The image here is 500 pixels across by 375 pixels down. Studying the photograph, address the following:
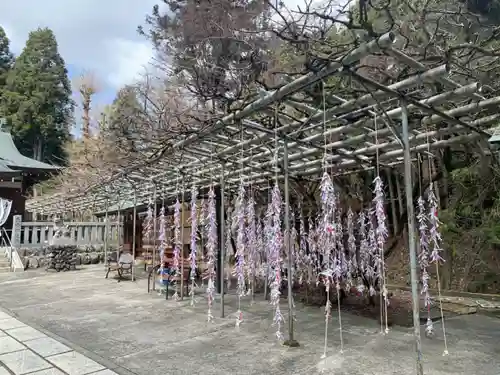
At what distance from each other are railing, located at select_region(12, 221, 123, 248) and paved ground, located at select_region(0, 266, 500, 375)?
7.74 m

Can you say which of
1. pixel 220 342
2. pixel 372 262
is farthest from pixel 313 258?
pixel 220 342

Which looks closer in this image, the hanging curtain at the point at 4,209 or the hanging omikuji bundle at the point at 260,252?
the hanging omikuji bundle at the point at 260,252

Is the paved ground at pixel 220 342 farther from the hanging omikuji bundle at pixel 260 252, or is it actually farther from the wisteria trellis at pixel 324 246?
the hanging omikuji bundle at pixel 260 252

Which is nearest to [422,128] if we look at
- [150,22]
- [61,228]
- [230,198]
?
[150,22]

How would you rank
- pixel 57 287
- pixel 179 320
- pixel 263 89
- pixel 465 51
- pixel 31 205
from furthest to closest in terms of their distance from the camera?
pixel 31 205
pixel 57 287
pixel 179 320
pixel 465 51
pixel 263 89

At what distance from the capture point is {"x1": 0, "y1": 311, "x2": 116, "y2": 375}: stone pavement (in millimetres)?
3398

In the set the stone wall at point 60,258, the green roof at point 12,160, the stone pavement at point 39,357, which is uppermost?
the green roof at point 12,160

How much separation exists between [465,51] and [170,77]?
3939 mm

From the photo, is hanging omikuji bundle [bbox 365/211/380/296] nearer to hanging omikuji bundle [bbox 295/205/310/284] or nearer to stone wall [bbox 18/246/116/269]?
hanging omikuji bundle [bbox 295/205/310/284]

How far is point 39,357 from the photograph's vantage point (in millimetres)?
3777

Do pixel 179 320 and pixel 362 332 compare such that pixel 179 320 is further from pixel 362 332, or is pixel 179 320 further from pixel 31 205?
pixel 31 205

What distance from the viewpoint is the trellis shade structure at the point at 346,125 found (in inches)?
120

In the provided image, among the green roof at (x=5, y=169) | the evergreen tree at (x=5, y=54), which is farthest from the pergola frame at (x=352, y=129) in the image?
the evergreen tree at (x=5, y=54)

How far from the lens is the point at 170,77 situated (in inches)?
231
